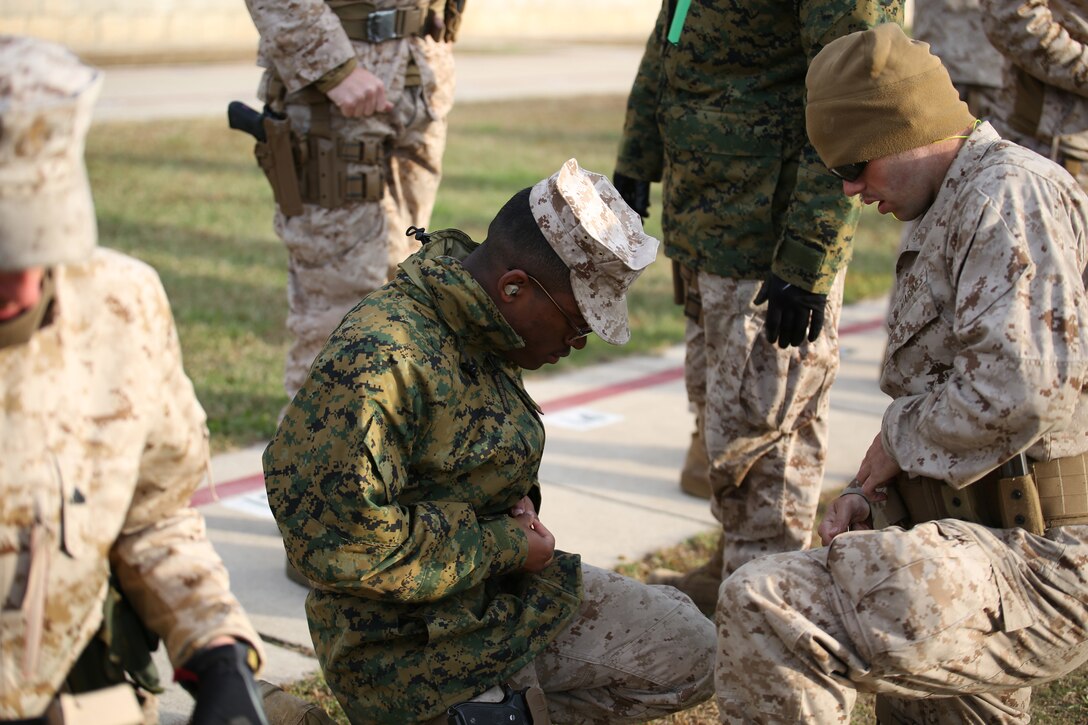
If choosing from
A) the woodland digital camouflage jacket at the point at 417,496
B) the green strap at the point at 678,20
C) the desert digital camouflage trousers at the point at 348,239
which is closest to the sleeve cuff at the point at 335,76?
the desert digital camouflage trousers at the point at 348,239

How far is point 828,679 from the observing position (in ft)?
8.77

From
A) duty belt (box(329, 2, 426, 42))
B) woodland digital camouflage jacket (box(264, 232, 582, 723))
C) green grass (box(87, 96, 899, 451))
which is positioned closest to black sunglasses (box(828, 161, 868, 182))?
woodland digital camouflage jacket (box(264, 232, 582, 723))

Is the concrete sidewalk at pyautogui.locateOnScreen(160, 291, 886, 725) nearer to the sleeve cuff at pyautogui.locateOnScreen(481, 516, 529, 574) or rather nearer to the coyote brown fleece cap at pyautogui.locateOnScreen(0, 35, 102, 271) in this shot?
the sleeve cuff at pyautogui.locateOnScreen(481, 516, 529, 574)

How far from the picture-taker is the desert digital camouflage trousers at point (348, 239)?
4512mm

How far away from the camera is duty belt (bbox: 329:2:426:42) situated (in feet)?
14.6

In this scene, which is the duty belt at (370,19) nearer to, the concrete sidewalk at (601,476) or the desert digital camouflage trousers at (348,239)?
the desert digital camouflage trousers at (348,239)

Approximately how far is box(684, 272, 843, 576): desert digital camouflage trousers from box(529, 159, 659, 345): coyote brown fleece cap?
102 cm

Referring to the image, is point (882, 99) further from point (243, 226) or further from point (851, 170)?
point (243, 226)

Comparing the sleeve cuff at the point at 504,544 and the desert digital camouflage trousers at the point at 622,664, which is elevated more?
the sleeve cuff at the point at 504,544

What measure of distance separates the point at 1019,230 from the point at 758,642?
958 millimetres

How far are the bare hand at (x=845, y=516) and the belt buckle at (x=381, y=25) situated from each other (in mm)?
2339

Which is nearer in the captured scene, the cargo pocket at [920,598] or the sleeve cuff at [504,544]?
the cargo pocket at [920,598]

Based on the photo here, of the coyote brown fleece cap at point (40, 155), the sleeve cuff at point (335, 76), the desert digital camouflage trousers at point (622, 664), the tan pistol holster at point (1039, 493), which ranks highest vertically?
the coyote brown fleece cap at point (40, 155)

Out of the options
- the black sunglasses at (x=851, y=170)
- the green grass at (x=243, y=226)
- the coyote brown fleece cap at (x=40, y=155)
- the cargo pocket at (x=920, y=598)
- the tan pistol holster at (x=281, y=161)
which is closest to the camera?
the coyote brown fleece cap at (x=40, y=155)
